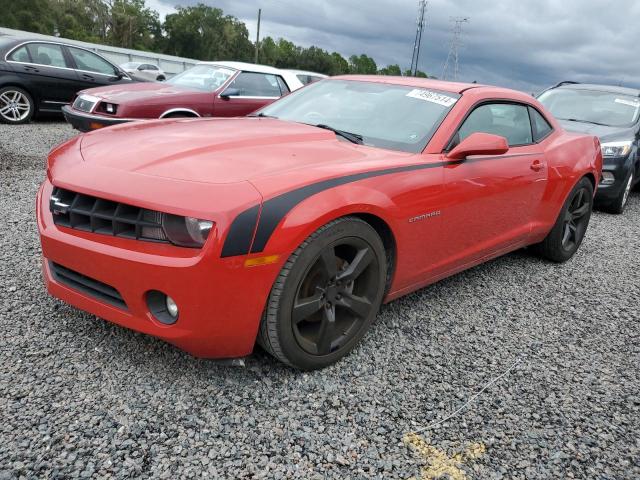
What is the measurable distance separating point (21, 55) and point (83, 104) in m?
2.78

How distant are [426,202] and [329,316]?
32.9 inches

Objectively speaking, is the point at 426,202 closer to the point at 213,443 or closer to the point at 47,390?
the point at 213,443

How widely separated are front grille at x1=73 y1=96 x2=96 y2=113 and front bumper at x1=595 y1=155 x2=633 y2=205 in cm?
652

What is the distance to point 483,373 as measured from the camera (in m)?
2.71

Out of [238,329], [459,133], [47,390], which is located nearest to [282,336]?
[238,329]

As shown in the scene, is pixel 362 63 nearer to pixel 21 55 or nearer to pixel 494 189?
pixel 21 55

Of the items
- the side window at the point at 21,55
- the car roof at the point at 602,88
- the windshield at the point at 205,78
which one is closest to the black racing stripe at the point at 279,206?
the windshield at the point at 205,78

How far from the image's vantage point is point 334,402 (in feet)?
7.63

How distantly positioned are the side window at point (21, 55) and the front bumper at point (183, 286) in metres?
7.63

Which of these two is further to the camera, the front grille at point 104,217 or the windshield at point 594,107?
the windshield at point 594,107

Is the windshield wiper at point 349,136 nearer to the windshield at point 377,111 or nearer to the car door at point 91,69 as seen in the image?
the windshield at point 377,111

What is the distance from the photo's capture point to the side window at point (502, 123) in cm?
330

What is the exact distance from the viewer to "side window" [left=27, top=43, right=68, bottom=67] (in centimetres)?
861

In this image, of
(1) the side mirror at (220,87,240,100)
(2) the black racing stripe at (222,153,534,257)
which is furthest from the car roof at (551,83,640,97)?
(2) the black racing stripe at (222,153,534,257)
